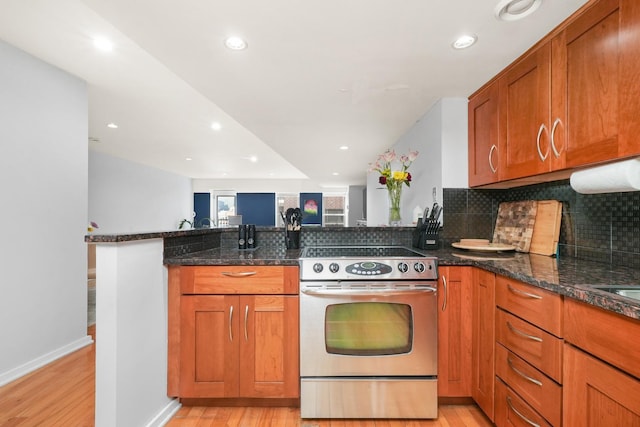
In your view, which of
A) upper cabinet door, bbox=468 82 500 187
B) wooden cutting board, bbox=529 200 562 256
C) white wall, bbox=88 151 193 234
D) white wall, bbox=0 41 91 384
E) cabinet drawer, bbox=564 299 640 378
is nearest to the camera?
cabinet drawer, bbox=564 299 640 378

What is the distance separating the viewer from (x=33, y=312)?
2107 millimetres

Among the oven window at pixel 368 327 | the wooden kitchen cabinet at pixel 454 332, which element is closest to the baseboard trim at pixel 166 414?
the oven window at pixel 368 327

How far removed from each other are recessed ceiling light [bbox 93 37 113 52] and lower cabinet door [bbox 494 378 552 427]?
10.2 ft

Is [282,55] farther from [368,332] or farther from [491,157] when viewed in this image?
[368,332]

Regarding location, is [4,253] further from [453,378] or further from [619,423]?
[619,423]

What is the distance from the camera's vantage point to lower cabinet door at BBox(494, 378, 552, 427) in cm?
117

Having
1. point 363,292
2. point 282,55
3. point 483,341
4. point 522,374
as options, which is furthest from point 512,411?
point 282,55

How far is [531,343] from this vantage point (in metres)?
1.19

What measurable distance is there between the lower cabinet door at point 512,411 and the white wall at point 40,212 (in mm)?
3031

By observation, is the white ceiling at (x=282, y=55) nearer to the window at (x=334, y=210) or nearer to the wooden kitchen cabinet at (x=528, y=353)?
the wooden kitchen cabinet at (x=528, y=353)

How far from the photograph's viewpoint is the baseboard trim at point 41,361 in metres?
1.93

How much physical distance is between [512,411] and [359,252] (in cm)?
107

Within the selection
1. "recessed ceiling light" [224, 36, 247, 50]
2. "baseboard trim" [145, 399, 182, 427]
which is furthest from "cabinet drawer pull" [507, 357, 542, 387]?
"recessed ceiling light" [224, 36, 247, 50]

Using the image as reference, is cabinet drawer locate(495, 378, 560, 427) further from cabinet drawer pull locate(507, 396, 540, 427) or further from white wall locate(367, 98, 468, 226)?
white wall locate(367, 98, 468, 226)
